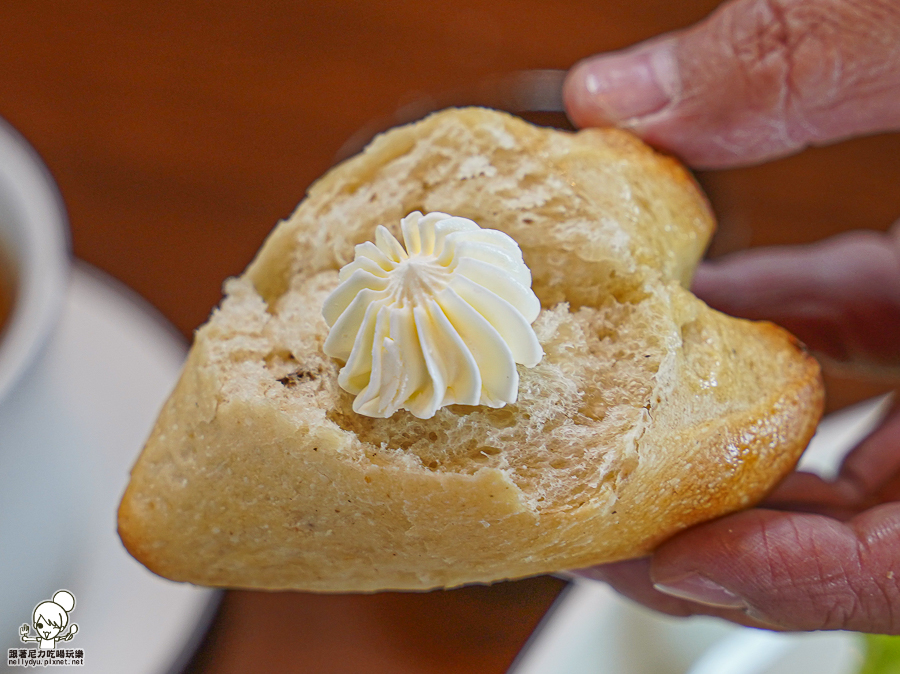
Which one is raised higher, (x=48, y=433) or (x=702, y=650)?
(x=48, y=433)

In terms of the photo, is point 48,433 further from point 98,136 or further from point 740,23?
point 740,23

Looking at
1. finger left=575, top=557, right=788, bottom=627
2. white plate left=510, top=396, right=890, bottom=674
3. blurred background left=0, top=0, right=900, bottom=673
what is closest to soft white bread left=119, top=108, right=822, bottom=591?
finger left=575, top=557, right=788, bottom=627

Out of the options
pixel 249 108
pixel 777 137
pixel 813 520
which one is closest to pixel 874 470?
pixel 813 520

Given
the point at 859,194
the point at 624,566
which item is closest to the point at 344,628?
the point at 624,566

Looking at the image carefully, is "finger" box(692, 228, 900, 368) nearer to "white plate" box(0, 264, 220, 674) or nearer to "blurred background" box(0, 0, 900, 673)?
"blurred background" box(0, 0, 900, 673)

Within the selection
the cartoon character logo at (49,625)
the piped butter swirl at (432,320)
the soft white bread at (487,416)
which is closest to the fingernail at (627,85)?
the soft white bread at (487,416)

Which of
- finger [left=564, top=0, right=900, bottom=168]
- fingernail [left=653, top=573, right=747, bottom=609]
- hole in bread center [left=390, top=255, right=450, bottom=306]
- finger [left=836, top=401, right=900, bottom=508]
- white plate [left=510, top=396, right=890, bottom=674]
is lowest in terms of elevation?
white plate [left=510, top=396, right=890, bottom=674]
